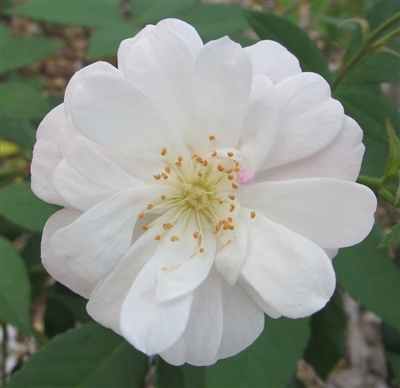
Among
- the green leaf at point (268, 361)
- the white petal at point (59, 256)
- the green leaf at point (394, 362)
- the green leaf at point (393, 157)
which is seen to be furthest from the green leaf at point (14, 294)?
the green leaf at point (394, 362)

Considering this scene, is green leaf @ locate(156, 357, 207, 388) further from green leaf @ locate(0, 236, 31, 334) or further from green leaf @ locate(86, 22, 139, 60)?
green leaf @ locate(86, 22, 139, 60)

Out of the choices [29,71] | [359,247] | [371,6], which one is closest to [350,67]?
[371,6]

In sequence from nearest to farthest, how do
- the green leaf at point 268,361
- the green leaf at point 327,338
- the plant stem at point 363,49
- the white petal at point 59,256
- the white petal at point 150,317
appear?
the white petal at point 150,317 → the white petal at point 59,256 → the green leaf at point 268,361 → the plant stem at point 363,49 → the green leaf at point 327,338

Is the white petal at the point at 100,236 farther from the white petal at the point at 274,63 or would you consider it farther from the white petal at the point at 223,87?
the white petal at the point at 274,63

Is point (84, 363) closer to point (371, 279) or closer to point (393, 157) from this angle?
point (371, 279)

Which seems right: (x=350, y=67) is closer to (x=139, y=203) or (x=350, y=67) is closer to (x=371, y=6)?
(x=371, y=6)

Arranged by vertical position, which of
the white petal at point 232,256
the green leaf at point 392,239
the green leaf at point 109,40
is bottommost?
the white petal at point 232,256

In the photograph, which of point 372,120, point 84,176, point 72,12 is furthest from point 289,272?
point 72,12
